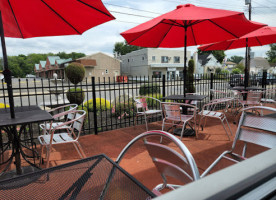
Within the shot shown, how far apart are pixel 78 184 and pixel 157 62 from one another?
41.0m

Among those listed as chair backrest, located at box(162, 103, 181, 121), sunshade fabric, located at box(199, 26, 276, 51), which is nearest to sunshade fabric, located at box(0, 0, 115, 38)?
chair backrest, located at box(162, 103, 181, 121)

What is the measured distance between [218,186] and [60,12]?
9.93 feet

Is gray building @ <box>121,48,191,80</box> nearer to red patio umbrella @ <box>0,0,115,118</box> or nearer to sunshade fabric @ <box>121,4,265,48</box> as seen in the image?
sunshade fabric @ <box>121,4,265,48</box>

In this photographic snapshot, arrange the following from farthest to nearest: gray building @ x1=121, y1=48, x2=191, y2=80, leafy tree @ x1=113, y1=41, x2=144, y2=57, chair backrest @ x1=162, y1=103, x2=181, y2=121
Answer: leafy tree @ x1=113, y1=41, x2=144, y2=57
gray building @ x1=121, y1=48, x2=191, y2=80
chair backrest @ x1=162, y1=103, x2=181, y2=121

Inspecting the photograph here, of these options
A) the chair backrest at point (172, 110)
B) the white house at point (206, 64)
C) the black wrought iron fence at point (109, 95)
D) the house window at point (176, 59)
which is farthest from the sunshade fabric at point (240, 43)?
the white house at point (206, 64)

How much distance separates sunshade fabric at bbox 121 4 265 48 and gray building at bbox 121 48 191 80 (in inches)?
1293

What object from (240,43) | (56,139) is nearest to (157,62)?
(240,43)

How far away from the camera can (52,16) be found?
2891 millimetres

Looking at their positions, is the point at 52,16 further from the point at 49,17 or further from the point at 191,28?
the point at 191,28

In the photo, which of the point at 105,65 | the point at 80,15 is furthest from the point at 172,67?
the point at 80,15

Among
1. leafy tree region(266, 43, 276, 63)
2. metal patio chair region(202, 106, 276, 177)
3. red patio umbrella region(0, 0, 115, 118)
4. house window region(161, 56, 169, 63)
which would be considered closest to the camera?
metal patio chair region(202, 106, 276, 177)

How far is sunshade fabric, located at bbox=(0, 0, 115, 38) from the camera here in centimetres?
264

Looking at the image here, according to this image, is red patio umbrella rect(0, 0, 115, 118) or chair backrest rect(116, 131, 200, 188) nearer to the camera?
chair backrest rect(116, 131, 200, 188)

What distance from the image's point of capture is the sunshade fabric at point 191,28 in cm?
350
